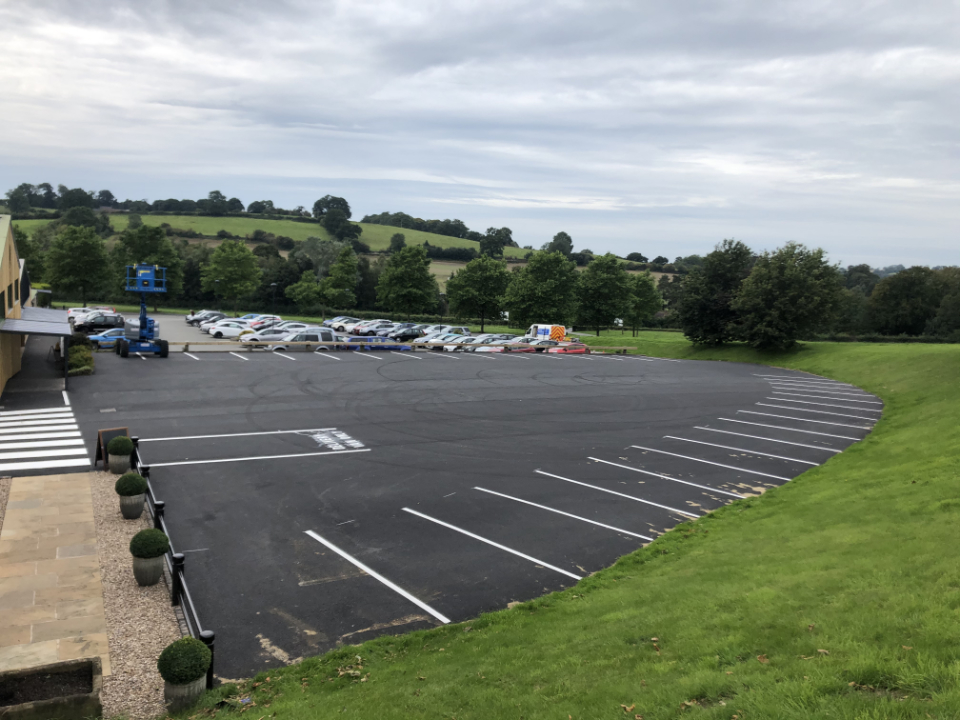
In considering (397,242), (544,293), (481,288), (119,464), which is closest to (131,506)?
(119,464)

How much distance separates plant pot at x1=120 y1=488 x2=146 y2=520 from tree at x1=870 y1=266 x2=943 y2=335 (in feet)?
285

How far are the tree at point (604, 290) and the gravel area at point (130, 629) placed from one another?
60885 mm

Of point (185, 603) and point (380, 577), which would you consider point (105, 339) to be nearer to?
point (185, 603)

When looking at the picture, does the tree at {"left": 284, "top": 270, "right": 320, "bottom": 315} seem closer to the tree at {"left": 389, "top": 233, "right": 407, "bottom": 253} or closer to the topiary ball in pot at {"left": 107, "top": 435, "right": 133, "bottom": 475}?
the tree at {"left": 389, "top": 233, "right": 407, "bottom": 253}

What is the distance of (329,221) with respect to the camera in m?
135

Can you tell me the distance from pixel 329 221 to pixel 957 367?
123 m

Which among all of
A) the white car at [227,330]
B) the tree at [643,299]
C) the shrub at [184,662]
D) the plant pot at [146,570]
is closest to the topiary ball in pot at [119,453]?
the plant pot at [146,570]

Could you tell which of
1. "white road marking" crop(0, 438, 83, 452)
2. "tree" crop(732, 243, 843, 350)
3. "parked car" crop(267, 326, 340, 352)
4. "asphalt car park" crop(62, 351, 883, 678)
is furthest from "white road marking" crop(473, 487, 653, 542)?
"tree" crop(732, 243, 843, 350)

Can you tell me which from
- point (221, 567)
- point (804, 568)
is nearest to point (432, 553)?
point (221, 567)

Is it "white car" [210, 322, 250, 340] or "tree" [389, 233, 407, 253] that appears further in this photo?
"tree" [389, 233, 407, 253]

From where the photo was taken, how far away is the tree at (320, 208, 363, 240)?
13162 centimetres

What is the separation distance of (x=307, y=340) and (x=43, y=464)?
29.5 metres

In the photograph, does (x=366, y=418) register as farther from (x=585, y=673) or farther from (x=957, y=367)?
(x=957, y=367)

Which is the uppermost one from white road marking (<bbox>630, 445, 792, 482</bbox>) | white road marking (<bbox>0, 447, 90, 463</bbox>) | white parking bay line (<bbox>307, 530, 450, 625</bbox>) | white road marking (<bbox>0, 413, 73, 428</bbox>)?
white road marking (<bbox>630, 445, 792, 482</bbox>)
